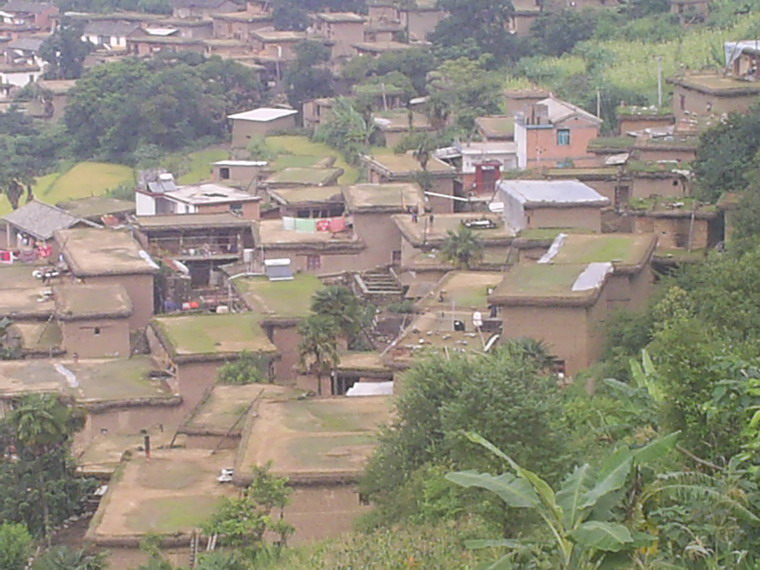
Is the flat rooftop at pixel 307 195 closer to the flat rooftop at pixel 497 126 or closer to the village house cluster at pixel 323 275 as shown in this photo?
the village house cluster at pixel 323 275

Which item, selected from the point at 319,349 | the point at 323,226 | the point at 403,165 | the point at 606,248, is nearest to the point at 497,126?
the point at 403,165

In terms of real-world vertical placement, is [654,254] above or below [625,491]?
below


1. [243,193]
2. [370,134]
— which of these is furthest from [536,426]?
[370,134]

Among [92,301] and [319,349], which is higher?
[319,349]

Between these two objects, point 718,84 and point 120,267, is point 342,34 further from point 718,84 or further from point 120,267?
point 120,267

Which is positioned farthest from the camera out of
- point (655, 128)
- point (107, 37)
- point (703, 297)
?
point (107, 37)

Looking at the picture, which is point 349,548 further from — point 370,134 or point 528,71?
point 528,71
